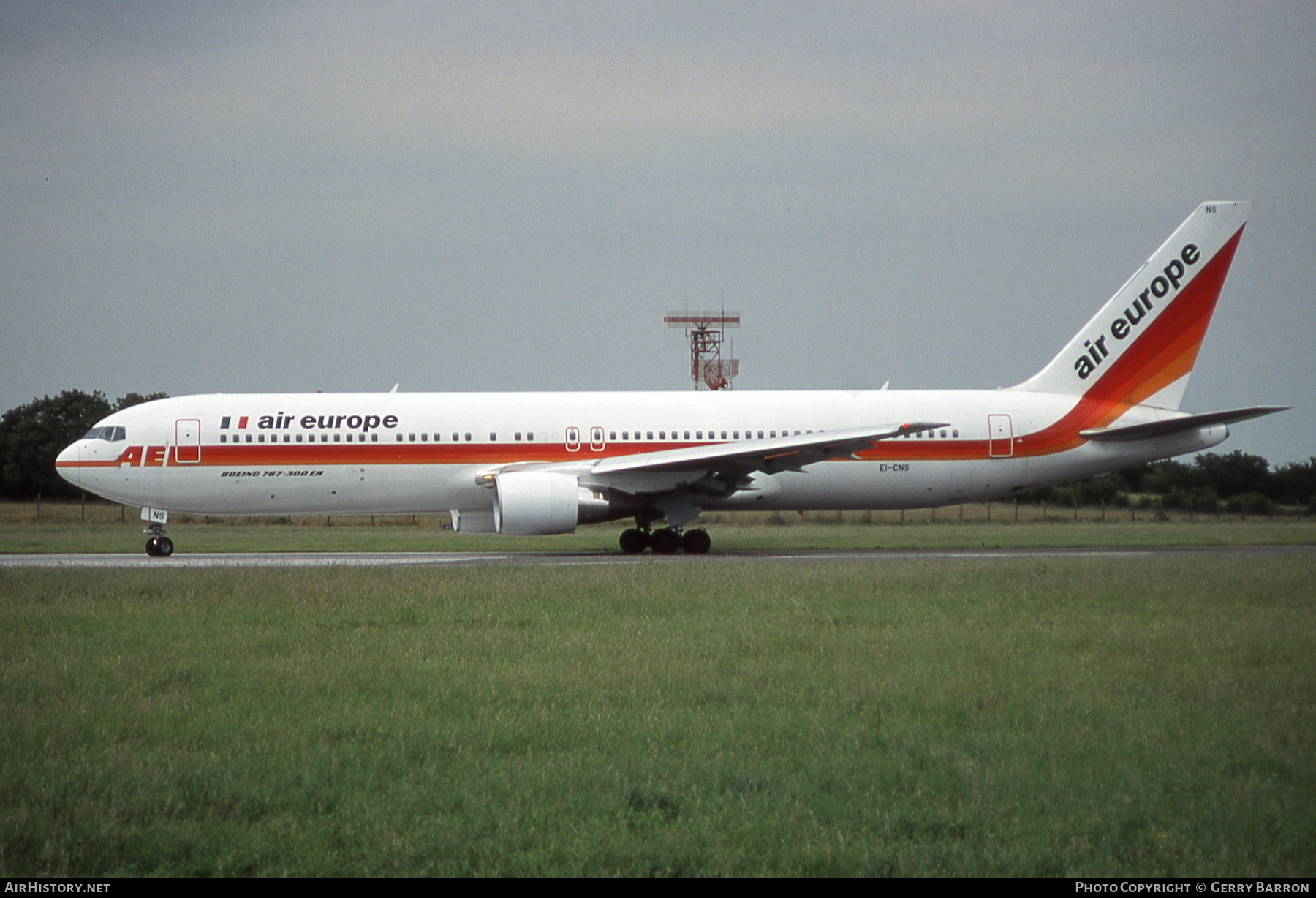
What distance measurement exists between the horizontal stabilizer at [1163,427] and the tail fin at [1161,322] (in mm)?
1035

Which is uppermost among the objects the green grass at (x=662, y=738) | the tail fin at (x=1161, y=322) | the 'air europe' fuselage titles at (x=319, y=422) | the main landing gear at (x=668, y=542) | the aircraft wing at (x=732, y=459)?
the tail fin at (x=1161, y=322)

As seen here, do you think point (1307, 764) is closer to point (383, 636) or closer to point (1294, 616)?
point (1294, 616)

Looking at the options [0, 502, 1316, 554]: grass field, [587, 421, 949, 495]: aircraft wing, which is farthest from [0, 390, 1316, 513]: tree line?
[587, 421, 949, 495]: aircraft wing

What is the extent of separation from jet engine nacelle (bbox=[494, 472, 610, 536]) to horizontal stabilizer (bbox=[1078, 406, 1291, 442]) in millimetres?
11328

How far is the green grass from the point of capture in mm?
5207

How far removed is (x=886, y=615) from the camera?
1191cm

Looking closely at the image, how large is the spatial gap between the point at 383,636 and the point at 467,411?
1305cm

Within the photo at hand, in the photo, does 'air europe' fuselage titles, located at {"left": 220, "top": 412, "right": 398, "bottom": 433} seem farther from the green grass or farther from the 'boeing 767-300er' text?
the green grass

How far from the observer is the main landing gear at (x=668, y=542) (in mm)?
23219

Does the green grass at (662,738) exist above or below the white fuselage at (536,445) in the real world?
below

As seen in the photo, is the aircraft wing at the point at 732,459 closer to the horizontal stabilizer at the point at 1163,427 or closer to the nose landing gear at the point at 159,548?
the horizontal stabilizer at the point at 1163,427

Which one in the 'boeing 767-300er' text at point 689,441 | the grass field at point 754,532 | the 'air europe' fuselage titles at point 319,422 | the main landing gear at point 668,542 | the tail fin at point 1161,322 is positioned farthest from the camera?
the grass field at point 754,532

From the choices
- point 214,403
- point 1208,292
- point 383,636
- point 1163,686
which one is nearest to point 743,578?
point 383,636

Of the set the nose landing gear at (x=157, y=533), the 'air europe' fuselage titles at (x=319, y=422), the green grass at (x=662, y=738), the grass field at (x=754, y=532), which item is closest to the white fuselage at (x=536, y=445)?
the 'air europe' fuselage titles at (x=319, y=422)
